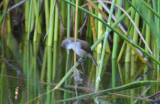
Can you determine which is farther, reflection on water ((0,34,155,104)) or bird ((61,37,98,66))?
bird ((61,37,98,66))

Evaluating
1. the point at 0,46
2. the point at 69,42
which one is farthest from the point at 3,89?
the point at 0,46

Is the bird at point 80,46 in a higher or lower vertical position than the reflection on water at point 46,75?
higher

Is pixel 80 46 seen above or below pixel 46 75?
above

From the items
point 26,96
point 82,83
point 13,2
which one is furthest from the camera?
point 13,2

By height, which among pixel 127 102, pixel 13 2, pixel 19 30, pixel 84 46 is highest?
pixel 13 2

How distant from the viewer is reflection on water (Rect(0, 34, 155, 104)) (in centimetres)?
299

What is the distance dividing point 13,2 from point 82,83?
3.84 meters

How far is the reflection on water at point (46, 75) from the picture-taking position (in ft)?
9.82

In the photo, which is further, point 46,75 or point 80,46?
point 80,46

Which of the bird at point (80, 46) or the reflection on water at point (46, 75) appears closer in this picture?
the reflection on water at point (46, 75)

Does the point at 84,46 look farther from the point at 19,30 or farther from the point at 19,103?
the point at 19,30

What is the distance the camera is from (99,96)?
9.89ft

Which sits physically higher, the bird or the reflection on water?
the bird

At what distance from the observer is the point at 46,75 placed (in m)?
3.88
